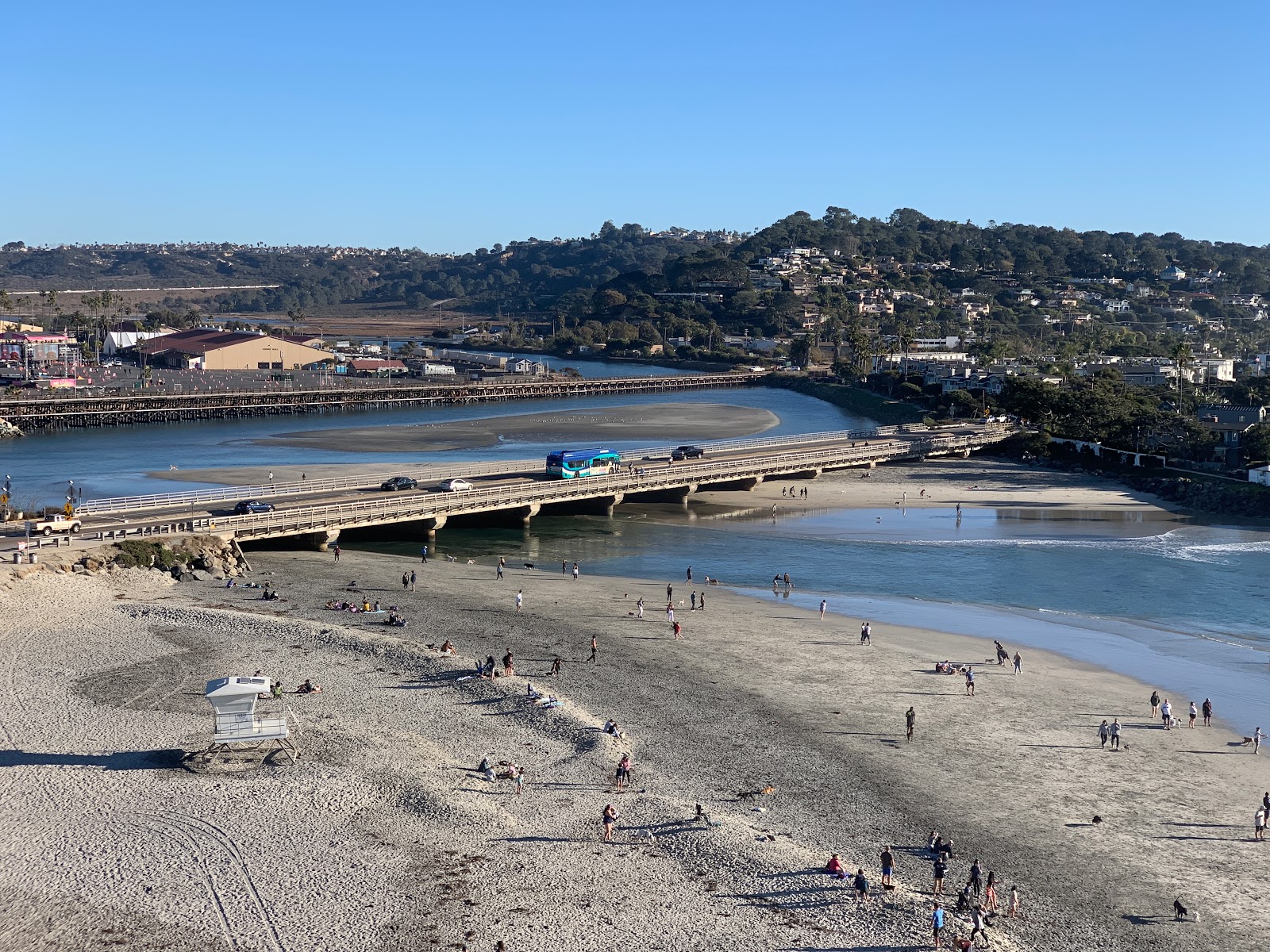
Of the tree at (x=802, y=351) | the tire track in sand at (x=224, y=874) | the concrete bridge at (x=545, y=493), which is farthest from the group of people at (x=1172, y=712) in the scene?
the tree at (x=802, y=351)

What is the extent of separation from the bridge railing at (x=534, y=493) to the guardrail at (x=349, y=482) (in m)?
4.25

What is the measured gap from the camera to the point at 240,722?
26.0 metres

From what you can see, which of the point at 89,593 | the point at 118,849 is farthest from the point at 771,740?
the point at 89,593

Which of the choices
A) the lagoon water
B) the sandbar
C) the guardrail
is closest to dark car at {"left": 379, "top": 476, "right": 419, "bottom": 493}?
the guardrail

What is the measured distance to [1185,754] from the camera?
2781 cm

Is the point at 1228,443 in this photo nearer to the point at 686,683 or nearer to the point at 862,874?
the point at 686,683

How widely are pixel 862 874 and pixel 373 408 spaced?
352 feet

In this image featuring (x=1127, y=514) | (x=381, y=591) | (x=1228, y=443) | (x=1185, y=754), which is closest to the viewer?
(x=1185, y=754)

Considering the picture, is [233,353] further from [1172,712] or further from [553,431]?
[1172,712]

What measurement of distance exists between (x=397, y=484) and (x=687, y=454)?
67.7 ft

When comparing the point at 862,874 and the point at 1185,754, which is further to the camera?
the point at 1185,754

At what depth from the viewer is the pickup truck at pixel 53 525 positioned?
44625 mm

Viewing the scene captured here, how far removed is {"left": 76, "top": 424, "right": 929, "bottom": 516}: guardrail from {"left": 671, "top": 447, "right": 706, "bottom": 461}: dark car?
139 centimetres

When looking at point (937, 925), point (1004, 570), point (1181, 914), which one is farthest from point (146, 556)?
point (1181, 914)
